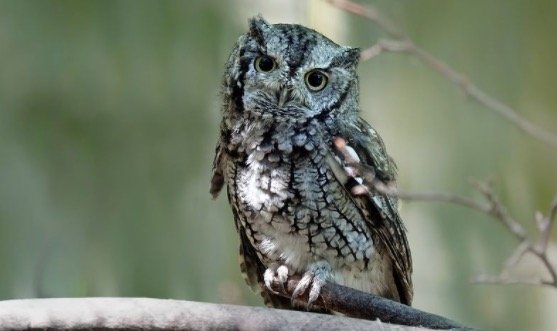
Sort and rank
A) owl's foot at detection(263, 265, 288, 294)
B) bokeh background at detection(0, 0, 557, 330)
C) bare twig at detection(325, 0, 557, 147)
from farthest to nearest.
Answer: bokeh background at detection(0, 0, 557, 330)
owl's foot at detection(263, 265, 288, 294)
bare twig at detection(325, 0, 557, 147)

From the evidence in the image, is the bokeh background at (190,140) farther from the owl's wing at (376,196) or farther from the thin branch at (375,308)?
the thin branch at (375,308)

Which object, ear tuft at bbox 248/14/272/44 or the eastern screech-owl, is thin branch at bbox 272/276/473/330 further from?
ear tuft at bbox 248/14/272/44

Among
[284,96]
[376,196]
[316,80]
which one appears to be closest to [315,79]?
[316,80]

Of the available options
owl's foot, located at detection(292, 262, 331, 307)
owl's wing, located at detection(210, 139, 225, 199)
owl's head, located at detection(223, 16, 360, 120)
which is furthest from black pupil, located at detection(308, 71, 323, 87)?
owl's foot, located at detection(292, 262, 331, 307)

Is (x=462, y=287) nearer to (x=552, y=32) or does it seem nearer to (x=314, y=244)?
(x=552, y=32)

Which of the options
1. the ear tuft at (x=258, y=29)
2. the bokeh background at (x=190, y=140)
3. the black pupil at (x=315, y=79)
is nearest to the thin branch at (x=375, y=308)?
the black pupil at (x=315, y=79)

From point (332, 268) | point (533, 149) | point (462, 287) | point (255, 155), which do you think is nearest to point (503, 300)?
point (462, 287)
